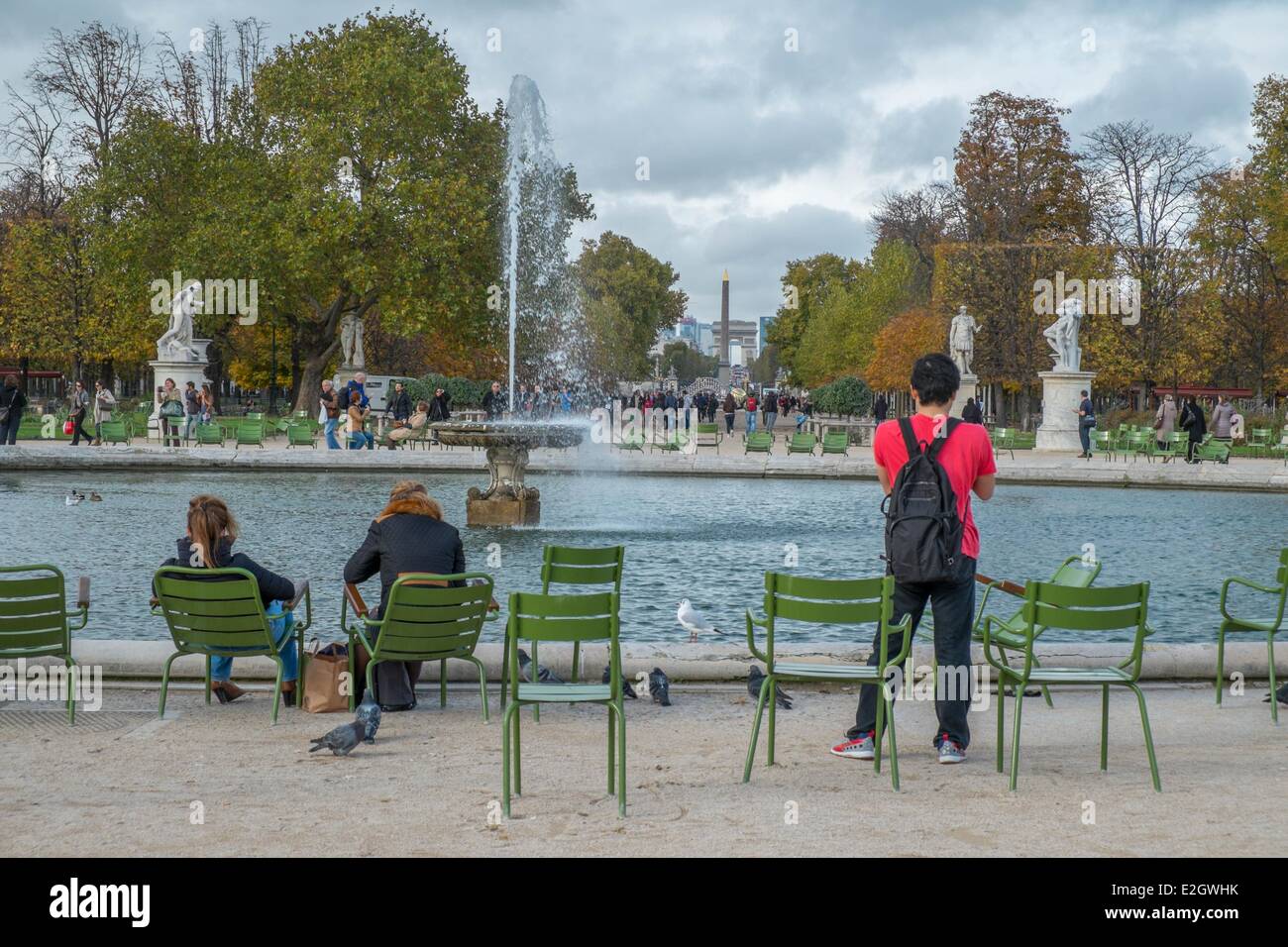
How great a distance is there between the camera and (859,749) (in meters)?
6.95

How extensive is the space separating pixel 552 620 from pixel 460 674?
223cm

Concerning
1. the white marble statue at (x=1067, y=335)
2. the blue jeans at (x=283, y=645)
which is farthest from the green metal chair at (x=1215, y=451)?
the blue jeans at (x=283, y=645)

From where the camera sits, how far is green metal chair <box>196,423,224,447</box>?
31.5 metres

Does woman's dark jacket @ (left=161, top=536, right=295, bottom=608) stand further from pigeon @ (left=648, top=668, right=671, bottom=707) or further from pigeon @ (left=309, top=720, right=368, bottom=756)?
pigeon @ (left=648, top=668, right=671, bottom=707)

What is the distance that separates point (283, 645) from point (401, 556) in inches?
31.6

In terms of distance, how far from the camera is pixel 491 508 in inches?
738

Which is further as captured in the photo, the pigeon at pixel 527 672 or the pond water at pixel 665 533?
the pond water at pixel 665 533

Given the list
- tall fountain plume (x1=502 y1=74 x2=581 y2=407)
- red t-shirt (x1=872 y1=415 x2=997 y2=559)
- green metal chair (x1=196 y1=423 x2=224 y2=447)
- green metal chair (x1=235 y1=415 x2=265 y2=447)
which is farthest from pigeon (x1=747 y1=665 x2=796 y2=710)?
tall fountain plume (x1=502 y1=74 x2=581 y2=407)

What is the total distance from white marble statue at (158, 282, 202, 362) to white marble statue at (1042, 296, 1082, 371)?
74.8 ft

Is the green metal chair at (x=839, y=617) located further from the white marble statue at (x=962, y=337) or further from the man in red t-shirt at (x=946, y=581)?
the white marble statue at (x=962, y=337)

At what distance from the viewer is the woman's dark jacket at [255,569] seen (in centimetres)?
788

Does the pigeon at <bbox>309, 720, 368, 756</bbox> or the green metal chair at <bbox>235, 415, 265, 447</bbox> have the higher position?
the green metal chair at <bbox>235, 415, 265, 447</bbox>
